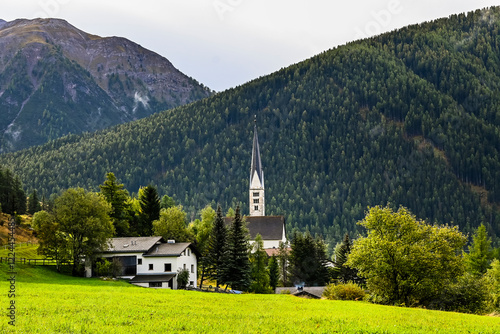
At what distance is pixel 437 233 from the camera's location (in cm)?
5628

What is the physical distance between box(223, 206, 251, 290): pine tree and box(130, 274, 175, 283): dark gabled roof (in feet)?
22.9

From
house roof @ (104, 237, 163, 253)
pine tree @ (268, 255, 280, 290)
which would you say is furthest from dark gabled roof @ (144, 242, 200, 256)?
pine tree @ (268, 255, 280, 290)

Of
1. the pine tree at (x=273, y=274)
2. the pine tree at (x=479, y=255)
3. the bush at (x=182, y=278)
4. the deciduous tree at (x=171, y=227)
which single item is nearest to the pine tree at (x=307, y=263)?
the pine tree at (x=273, y=274)

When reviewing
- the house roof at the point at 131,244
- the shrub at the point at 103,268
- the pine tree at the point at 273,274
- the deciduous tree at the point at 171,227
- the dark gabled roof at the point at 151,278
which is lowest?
the pine tree at the point at 273,274

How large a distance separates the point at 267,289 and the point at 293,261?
51.8ft

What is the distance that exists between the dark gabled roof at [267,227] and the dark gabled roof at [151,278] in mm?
72067

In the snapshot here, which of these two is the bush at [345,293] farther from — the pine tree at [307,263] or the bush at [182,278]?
the pine tree at [307,263]

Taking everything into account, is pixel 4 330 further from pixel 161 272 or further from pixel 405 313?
pixel 161 272

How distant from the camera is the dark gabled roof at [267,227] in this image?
483ft

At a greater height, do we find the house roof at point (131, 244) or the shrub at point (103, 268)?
the house roof at point (131, 244)

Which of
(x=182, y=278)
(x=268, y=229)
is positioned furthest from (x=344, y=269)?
(x=268, y=229)

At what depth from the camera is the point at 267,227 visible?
149 metres

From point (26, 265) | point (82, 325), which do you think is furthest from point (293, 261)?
point (82, 325)

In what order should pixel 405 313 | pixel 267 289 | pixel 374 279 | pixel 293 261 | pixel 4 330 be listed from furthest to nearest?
pixel 293 261 < pixel 267 289 < pixel 374 279 < pixel 405 313 < pixel 4 330
